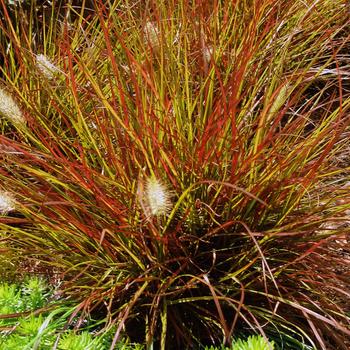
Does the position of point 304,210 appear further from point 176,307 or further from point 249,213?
point 176,307

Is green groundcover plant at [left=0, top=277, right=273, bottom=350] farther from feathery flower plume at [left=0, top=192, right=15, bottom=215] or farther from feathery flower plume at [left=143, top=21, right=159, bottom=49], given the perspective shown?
feathery flower plume at [left=143, top=21, right=159, bottom=49]

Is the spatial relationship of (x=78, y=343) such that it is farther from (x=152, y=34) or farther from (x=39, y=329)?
(x=152, y=34)

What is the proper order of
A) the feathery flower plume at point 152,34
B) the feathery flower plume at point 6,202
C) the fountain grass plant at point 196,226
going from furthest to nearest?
the feathery flower plume at point 152,34
the fountain grass plant at point 196,226
the feathery flower plume at point 6,202

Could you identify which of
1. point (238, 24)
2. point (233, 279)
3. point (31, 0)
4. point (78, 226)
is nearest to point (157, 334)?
point (233, 279)

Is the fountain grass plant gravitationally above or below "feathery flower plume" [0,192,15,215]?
below

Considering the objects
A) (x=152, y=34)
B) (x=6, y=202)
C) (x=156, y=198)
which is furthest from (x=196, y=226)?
(x=152, y=34)

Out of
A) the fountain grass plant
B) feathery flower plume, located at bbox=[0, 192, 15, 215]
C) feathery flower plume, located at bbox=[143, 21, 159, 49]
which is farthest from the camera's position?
feathery flower plume, located at bbox=[143, 21, 159, 49]

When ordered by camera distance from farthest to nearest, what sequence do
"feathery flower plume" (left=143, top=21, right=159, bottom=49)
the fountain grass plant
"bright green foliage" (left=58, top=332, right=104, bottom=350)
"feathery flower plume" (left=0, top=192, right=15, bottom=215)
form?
"feathery flower plume" (left=143, top=21, right=159, bottom=49), the fountain grass plant, "feathery flower plume" (left=0, top=192, right=15, bottom=215), "bright green foliage" (left=58, top=332, right=104, bottom=350)

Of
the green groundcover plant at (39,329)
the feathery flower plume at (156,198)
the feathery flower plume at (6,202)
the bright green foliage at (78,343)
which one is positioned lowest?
the green groundcover plant at (39,329)

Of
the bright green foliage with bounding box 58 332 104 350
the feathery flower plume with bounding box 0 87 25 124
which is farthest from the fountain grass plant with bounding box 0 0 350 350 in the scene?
the bright green foliage with bounding box 58 332 104 350

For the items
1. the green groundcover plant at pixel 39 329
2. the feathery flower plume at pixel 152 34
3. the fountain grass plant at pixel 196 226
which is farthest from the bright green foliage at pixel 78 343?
the feathery flower plume at pixel 152 34

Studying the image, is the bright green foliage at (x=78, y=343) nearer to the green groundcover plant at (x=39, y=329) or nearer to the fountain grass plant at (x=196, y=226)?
the green groundcover plant at (x=39, y=329)

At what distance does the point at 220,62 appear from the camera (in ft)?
9.38

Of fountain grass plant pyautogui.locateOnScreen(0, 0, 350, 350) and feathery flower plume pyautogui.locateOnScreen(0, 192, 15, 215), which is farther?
fountain grass plant pyautogui.locateOnScreen(0, 0, 350, 350)
